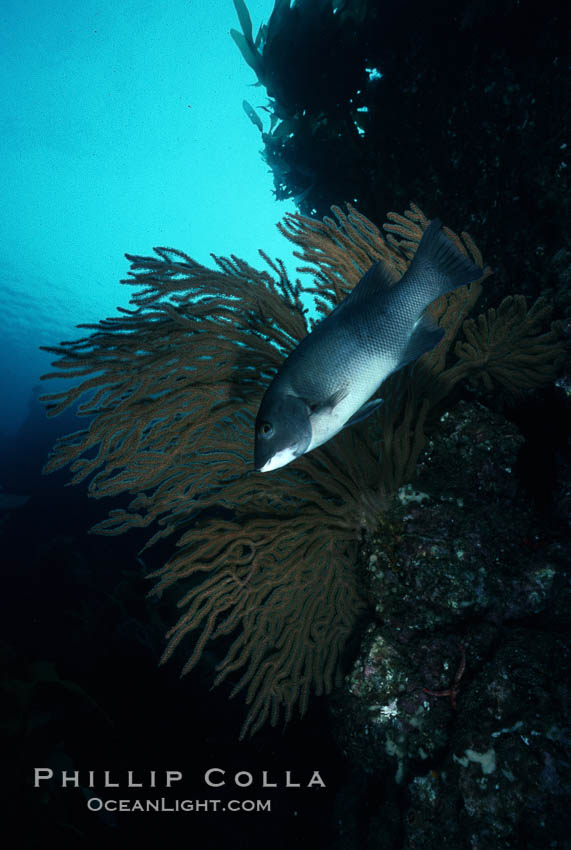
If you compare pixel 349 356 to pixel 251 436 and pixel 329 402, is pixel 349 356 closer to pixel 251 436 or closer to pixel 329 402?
pixel 329 402

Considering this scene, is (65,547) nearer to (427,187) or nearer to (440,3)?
(427,187)

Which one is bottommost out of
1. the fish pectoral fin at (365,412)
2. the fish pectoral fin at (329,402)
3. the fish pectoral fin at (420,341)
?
the fish pectoral fin at (365,412)

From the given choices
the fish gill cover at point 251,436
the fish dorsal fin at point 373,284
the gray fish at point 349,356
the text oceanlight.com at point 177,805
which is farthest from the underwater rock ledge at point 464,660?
the fish dorsal fin at point 373,284

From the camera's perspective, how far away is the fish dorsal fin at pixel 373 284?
1.48 meters

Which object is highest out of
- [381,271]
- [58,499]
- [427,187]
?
[58,499]

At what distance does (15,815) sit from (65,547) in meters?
4.75

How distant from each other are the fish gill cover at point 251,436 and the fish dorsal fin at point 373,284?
1.25m

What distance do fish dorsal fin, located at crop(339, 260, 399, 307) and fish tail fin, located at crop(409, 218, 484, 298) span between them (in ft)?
0.43

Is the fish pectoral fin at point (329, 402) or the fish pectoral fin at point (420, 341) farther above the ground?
the fish pectoral fin at point (329, 402)

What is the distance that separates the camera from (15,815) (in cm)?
281

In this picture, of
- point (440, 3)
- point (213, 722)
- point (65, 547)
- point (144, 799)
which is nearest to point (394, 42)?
point (440, 3)

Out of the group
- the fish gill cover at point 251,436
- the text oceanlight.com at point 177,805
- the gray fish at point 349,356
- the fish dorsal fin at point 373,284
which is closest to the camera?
the gray fish at point 349,356

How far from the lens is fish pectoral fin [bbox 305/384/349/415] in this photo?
1.39 m

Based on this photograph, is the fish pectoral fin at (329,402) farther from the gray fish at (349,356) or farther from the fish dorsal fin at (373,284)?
the fish dorsal fin at (373,284)
